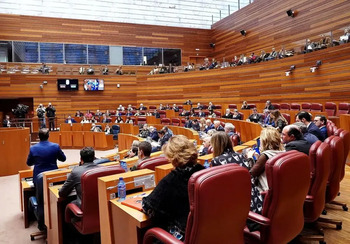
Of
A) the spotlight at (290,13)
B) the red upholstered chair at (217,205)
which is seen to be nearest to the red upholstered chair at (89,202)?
the red upholstered chair at (217,205)

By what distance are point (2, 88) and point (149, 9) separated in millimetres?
9223

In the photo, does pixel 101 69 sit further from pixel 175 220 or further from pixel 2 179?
pixel 175 220

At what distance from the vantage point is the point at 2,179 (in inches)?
253

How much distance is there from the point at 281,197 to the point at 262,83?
10.5 m

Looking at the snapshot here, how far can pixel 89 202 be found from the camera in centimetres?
241

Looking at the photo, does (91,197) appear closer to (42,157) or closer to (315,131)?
(42,157)

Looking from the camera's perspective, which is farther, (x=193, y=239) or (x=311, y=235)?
(x=311, y=235)

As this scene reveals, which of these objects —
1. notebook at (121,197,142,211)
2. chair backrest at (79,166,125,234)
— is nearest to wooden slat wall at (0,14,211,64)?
chair backrest at (79,166,125,234)

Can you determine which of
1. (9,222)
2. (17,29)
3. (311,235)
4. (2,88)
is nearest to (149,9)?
(17,29)

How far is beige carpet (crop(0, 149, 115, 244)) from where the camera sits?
11.1ft

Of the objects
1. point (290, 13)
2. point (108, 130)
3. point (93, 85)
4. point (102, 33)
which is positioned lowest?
point (108, 130)

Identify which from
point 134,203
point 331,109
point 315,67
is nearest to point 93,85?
point 315,67

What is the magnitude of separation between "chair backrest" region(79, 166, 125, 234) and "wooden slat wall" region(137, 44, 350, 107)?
26.9ft

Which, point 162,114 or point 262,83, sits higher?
point 262,83
